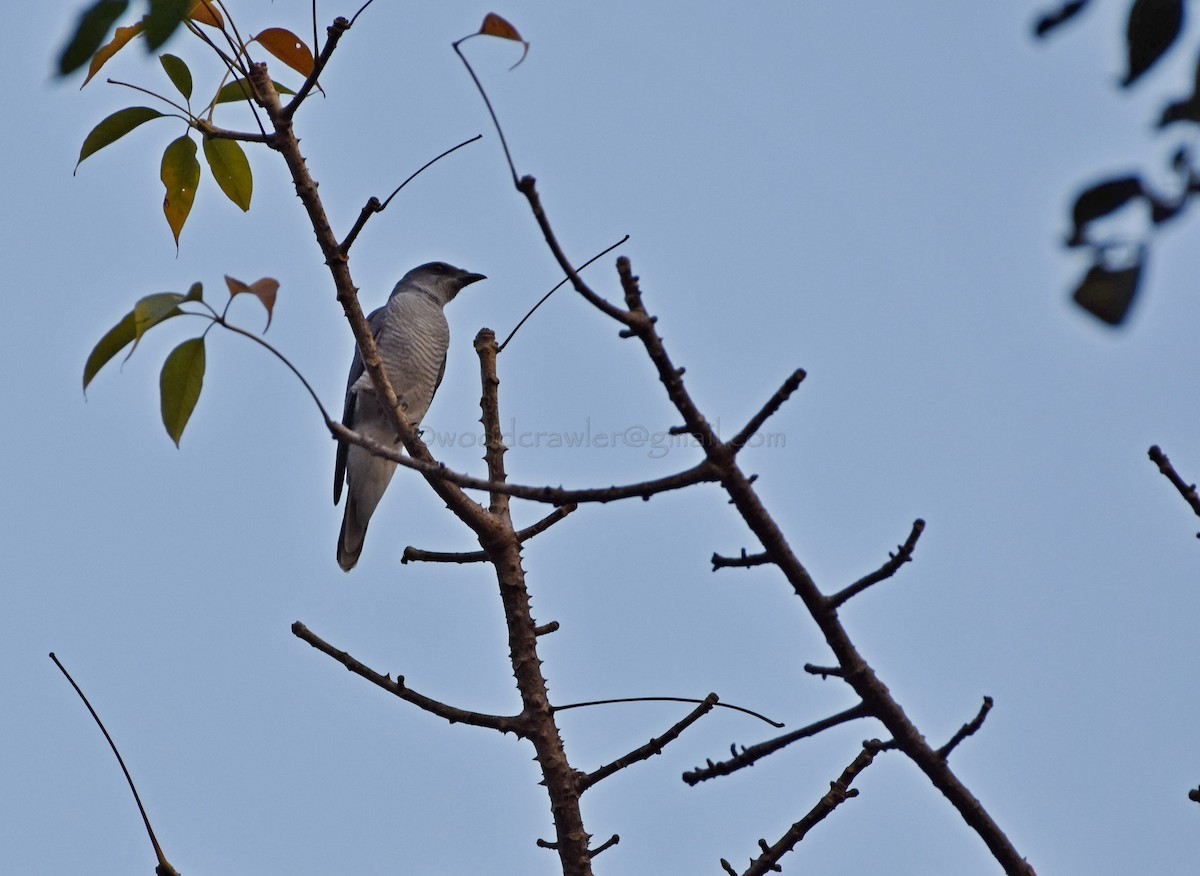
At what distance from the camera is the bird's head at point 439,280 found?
8.05 metres

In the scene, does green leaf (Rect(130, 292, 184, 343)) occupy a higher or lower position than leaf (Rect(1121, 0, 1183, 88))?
higher

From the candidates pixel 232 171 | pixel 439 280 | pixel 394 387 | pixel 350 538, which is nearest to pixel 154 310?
pixel 232 171

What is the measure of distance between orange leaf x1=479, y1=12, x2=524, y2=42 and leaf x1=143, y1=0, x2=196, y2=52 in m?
0.43

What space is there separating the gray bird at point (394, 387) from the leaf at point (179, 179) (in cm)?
379

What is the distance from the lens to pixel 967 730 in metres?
2.02

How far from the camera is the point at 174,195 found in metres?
3.11

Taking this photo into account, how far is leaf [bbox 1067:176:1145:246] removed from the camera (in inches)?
39.6

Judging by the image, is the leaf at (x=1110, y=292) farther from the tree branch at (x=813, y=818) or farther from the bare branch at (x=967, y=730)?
the tree branch at (x=813, y=818)

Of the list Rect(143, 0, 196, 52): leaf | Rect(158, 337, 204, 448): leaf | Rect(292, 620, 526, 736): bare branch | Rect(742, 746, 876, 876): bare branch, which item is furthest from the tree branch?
Rect(143, 0, 196, 52): leaf

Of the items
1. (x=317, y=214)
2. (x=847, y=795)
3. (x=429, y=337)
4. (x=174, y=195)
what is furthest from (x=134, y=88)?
(x=429, y=337)

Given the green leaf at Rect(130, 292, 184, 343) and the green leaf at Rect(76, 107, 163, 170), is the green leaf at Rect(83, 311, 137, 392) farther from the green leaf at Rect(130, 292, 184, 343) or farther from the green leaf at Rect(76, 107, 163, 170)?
the green leaf at Rect(76, 107, 163, 170)

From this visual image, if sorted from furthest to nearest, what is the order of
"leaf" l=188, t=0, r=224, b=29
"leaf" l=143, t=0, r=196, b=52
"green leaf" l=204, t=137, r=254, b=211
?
1. "green leaf" l=204, t=137, r=254, b=211
2. "leaf" l=188, t=0, r=224, b=29
3. "leaf" l=143, t=0, r=196, b=52

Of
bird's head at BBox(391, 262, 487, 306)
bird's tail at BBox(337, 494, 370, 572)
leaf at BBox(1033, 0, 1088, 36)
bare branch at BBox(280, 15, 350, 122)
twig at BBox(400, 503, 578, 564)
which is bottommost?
leaf at BBox(1033, 0, 1088, 36)

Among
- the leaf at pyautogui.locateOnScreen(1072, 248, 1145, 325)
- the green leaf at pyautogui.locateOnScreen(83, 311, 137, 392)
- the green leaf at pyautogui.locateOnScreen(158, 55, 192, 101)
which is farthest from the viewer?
the green leaf at pyautogui.locateOnScreen(158, 55, 192, 101)
